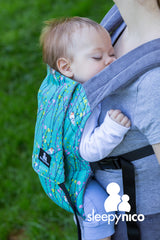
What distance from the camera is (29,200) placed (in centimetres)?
332

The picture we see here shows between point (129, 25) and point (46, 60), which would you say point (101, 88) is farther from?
point (46, 60)

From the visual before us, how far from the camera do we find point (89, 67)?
5.66 ft

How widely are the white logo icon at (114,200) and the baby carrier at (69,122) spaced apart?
10cm

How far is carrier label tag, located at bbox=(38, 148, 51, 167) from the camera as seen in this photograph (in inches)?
67.2

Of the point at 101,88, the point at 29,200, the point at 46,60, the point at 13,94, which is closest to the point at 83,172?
the point at 101,88

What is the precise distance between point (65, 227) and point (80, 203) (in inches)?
57.2

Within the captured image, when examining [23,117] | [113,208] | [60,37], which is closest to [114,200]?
[113,208]

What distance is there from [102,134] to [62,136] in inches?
7.2

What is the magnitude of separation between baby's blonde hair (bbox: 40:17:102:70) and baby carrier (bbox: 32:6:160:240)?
8 centimetres

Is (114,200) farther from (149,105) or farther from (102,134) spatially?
(149,105)

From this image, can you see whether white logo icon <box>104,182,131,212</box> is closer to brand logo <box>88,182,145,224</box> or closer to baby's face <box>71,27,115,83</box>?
brand logo <box>88,182,145,224</box>

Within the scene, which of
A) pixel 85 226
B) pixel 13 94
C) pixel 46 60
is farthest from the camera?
pixel 13 94

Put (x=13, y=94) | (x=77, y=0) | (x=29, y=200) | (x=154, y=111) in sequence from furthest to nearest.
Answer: (x=77, y=0) < (x=13, y=94) < (x=29, y=200) < (x=154, y=111)

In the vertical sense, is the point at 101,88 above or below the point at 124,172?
above
